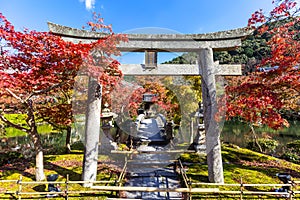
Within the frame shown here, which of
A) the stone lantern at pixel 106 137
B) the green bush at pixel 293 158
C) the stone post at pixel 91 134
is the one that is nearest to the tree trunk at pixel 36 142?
the stone post at pixel 91 134

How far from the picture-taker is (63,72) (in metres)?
4.52

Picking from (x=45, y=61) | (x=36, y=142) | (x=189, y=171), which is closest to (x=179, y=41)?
(x=45, y=61)

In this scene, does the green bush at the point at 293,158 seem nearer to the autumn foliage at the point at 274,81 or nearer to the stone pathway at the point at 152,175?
the autumn foliage at the point at 274,81

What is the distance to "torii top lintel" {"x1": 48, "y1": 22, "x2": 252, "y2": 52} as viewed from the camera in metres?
4.68

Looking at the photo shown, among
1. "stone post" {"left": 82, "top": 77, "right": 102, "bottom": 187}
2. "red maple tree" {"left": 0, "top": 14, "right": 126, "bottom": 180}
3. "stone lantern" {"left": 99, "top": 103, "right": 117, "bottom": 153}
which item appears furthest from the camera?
"stone lantern" {"left": 99, "top": 103, "right": 117, "bottom": 153}

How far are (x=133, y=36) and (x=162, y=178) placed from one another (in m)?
4.63

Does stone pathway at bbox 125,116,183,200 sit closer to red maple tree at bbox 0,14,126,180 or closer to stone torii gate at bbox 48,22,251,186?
stone torii gate at bbox 48,22,251,186

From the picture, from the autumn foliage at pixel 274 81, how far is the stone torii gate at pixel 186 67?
562mm

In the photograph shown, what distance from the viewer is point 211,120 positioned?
476 centimetres

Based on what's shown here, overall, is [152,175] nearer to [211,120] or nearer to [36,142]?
[211,120]

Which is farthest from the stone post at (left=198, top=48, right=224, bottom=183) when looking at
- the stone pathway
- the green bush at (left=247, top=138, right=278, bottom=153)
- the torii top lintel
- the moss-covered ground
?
the green bush at (left=247, top=138, right=278, bottom=153)

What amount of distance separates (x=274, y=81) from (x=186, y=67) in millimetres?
2537

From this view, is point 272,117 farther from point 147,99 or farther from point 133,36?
point 147,99

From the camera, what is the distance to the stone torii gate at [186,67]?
4.66 meters
